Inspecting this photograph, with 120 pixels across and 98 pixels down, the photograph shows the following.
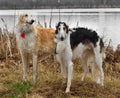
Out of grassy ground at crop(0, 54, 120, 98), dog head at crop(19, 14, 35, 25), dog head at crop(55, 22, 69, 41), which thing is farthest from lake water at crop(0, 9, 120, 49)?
grassy ground at crop(0, 54, 120, 98)

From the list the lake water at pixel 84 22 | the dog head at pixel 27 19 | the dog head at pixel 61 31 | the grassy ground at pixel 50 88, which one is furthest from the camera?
the lake water at pixel 84 22

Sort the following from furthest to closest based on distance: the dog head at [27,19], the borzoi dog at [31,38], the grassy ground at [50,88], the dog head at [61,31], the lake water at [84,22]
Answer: the lake water at [84,22]
the borzoi dog at [31,38]
the dog head at [27,19]
the grassy ground at [50,88]
the dog head at [61,31]

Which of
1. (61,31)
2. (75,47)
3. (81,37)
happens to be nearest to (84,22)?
(81,37)

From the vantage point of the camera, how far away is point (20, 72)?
34.6 ft

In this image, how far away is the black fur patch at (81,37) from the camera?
827 cm

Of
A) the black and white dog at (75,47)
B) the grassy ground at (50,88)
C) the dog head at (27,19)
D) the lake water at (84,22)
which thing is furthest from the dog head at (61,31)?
the grassy ground at (50,88)

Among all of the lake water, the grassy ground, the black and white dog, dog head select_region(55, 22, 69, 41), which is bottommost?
the lake water

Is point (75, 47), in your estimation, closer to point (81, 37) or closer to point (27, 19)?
point (81, 37)

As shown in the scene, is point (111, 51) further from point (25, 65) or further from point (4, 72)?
point (25, 65)

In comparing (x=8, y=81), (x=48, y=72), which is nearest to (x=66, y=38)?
(x=8, y=81)

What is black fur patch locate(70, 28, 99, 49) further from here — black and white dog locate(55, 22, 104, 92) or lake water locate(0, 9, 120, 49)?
lake water locate(0, 9, 120, 49)

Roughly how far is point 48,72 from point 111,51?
9.50ft

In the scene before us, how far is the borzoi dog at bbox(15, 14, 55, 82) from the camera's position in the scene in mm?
8195

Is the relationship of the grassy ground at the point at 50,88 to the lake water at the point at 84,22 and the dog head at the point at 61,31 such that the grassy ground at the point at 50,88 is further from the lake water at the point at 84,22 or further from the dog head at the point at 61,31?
the lake water at the point at 84,22
